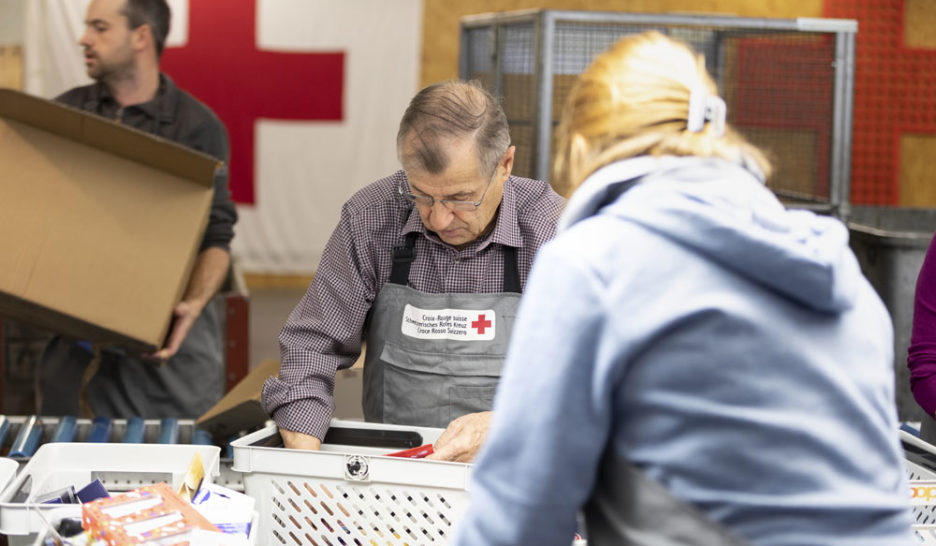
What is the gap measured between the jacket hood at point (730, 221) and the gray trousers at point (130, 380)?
2.24 metres

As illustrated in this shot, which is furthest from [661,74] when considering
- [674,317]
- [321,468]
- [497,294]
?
[497,294]

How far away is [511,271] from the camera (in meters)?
1.95

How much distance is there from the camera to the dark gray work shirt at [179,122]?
2.91 metres

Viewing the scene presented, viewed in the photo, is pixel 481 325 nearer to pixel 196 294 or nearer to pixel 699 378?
pixel 699 378

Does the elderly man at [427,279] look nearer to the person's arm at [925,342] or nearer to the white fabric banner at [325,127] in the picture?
the person's arm at [925,342]

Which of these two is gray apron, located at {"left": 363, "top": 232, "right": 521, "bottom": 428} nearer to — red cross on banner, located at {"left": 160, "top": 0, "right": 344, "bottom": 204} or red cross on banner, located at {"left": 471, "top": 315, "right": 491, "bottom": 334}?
red cross on banner, located at {"left": 471, "top": 315, "right": 491, "bottom": 334}

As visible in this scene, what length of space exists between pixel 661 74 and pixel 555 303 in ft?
0.89

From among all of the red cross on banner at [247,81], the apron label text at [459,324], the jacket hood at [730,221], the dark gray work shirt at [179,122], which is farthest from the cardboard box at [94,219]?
the red cross on banner at [247,81]

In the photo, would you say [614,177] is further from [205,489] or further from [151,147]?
[151,147]

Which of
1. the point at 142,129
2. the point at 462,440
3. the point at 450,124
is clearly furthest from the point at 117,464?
the point at 142,129

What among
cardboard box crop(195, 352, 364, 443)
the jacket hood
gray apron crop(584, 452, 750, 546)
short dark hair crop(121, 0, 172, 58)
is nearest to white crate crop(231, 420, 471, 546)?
cardboard box crop(195, 352, 364, 443)

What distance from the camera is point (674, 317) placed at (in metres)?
0.85

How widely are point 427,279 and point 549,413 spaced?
1.09m

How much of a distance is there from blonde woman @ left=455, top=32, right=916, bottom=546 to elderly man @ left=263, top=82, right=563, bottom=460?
89 centimetres
